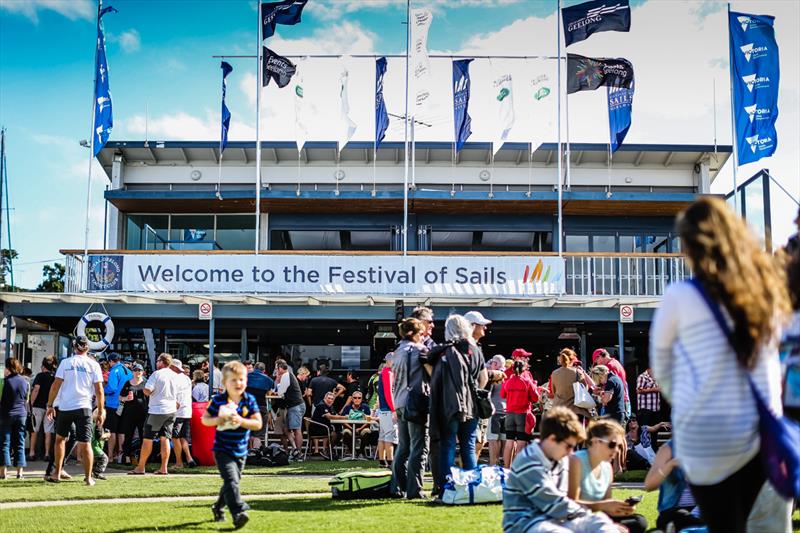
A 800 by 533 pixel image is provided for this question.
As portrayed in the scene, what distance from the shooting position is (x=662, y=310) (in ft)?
12.5

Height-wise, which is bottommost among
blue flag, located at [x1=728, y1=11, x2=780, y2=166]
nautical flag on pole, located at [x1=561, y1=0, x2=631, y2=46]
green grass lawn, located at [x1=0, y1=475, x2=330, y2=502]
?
green grass lawn, located at [x1=0, y1=475, x2=330, y2=502]

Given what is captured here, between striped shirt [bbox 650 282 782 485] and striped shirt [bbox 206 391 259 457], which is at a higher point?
striped shirt [bbox 650 282 782 485]

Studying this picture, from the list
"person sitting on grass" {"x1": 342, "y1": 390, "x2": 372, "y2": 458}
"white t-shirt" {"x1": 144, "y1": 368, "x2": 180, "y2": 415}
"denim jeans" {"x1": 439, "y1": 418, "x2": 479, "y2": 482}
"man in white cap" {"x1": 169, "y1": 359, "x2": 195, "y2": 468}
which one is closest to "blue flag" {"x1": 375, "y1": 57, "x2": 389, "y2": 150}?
"person sitting on grass" {"x1": 342, "y1": 390, "x2": 372, "y2": 458}

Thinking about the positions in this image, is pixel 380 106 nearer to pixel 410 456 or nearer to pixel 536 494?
pixel 410 456

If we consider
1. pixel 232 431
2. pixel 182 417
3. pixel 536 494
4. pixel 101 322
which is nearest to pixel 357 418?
pixel 182 417

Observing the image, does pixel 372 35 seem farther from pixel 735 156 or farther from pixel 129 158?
pixel 735 156

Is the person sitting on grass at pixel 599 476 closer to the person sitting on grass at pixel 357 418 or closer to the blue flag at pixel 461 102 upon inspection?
the person sitting on grass at pixel 357 418

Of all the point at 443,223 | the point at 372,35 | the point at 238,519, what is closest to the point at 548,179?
the point at 443,223

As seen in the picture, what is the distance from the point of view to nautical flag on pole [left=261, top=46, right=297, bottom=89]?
23.1 m

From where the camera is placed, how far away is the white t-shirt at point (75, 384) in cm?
1207

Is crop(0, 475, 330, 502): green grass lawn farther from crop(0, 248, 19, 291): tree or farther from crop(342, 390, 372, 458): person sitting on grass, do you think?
crop(0, 248, 19, 291): tree

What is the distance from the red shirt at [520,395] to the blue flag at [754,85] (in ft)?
32.4

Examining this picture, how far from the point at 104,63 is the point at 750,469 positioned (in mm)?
22024

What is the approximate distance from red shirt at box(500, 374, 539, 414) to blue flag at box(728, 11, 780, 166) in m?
9.88
